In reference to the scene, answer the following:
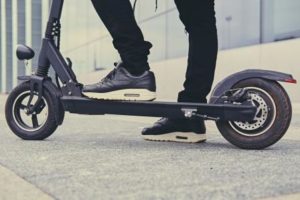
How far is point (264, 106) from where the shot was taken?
8.98 ft

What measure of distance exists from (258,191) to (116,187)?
0.45m

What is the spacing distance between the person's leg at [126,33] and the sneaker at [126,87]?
38 mm

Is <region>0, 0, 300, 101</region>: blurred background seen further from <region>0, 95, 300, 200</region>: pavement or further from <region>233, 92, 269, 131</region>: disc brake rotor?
<region>233, 92, 269, 131</region>: disc brake rotor

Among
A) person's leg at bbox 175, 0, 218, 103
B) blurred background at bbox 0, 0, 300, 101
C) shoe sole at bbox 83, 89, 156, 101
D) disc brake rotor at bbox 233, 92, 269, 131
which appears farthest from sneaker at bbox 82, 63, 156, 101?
blurred background at bbox 0, 0, 300, 101

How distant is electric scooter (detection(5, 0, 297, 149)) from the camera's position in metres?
2.73

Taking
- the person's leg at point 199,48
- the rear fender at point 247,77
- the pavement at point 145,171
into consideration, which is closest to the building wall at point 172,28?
the person's leg at point 199,48

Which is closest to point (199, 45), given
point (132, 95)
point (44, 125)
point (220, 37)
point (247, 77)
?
point (247, 77)

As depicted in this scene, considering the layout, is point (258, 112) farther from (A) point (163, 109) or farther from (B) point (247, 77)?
(A) point (163, 109)

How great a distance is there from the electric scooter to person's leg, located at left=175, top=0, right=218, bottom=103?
165 mm

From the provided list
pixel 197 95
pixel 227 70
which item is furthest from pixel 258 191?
pixel 227 70

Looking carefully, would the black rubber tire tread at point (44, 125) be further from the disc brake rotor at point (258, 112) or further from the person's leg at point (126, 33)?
the disc brake rotor at point (258, 112)

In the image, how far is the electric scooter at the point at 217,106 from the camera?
273 centimetres

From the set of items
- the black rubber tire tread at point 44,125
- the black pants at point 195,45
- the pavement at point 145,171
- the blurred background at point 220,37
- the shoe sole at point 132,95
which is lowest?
the pavement at point 145,171

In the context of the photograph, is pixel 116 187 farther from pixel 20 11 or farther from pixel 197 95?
pixel 20 11
